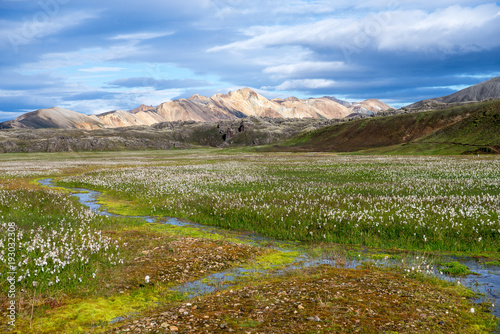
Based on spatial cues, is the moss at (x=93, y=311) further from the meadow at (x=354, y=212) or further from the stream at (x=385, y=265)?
the meadow at (x=354, y=212)

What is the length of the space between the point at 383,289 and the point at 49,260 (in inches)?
407

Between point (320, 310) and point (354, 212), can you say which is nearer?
point (320, 310)

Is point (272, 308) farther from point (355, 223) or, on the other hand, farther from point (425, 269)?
point (355, 223)

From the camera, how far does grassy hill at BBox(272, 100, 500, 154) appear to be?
96.6 m

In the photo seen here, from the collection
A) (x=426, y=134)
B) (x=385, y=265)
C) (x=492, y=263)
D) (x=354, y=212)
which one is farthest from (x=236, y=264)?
(x=426, y=134)

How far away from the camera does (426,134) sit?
143125mm

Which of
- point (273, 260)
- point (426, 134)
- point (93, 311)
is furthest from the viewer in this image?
point (426, 134)

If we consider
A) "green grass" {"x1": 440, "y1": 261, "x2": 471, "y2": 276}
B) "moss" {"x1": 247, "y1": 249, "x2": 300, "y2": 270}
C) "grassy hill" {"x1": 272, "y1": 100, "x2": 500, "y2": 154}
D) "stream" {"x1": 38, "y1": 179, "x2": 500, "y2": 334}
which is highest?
"grassy hill" {"x1": 272, "y1": 100, "x2": 500, "y2": 154}

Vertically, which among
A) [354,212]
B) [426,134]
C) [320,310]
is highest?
[426,134]

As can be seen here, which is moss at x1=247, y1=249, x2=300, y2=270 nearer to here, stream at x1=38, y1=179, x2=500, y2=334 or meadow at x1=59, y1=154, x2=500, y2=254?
stream at x1=38, y1=179, x2=500, y2=334

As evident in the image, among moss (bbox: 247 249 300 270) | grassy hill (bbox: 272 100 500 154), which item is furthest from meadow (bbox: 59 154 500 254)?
grassy hill (bbox: 272 100 500 154)

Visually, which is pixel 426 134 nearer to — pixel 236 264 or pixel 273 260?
pixel 273 260

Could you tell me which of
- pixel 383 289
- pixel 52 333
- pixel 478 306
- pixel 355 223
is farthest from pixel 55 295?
pixel 355 223

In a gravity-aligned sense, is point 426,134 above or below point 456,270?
above
